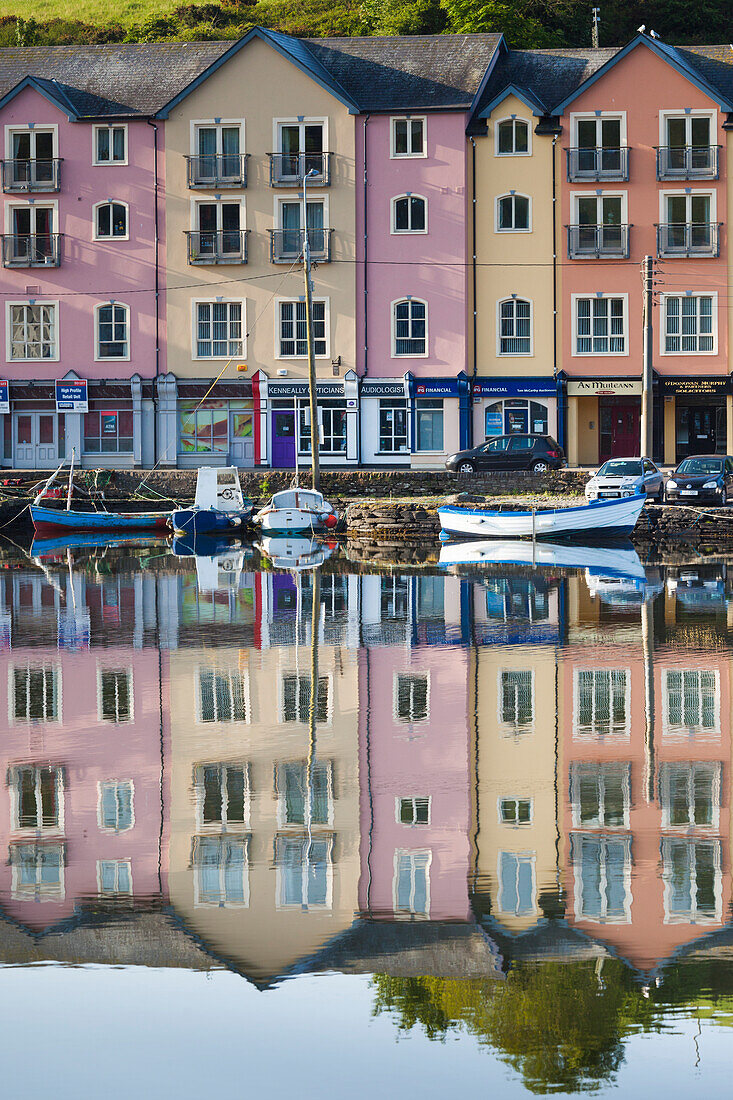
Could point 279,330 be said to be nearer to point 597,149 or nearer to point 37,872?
point 597,149

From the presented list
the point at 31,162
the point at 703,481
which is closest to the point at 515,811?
the point at 703,481

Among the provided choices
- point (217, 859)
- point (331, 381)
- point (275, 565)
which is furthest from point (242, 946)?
point (331, 381)

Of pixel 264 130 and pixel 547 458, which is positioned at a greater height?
pixel 264 130

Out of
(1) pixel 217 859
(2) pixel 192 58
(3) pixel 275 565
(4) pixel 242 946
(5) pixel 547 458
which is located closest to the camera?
(4) pixel 242 946

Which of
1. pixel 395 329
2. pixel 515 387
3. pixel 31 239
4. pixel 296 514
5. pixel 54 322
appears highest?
pixel 31 239

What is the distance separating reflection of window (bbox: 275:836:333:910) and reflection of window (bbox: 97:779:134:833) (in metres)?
1.62

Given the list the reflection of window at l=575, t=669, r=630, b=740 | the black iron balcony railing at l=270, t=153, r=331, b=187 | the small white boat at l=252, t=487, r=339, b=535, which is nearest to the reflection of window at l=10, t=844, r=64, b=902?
the reflection of window at l=575, t=669, r=630, b=740

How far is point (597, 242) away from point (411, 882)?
2007 inches

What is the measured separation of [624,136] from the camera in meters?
59.4

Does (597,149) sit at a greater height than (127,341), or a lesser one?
greater

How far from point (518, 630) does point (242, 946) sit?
16.8 metres

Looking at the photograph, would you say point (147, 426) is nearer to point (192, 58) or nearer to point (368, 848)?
point (192, 58)

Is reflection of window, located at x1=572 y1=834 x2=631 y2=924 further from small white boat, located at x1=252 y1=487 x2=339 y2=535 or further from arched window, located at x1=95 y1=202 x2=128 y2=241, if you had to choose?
arched window, located at x1=95 y1=202 x2=128 y2=241

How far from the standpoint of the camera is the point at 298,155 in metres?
60.2
